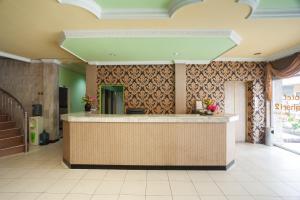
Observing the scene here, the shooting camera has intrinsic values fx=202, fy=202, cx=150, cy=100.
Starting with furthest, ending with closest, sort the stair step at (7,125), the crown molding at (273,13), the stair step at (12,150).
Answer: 1. the stair step at (7,125)
2. the stair step at (12,150)
3. the crown molding at (273,13)

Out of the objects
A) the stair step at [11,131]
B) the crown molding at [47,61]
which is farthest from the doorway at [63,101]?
the stair step at [11,131]

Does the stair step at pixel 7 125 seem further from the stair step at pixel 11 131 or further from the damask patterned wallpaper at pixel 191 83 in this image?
the damask patterned wallpaper at pixel 191 83

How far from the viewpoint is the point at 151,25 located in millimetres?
4070

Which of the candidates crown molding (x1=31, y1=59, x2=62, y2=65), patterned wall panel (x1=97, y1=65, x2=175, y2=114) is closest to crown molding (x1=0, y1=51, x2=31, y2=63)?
crown molding (x1=31, y1=59, x2=62, y2=65)

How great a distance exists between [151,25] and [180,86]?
352 centimetres

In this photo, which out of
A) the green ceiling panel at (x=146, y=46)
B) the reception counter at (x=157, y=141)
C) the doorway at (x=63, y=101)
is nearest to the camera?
the reception counter at (x=157, y=141)

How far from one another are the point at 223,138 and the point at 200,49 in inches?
95.9

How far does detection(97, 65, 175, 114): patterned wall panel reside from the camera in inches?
291

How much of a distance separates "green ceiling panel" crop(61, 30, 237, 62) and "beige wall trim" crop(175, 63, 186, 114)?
3.39 feet

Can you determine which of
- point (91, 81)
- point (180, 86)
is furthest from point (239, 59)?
point (91, 81)

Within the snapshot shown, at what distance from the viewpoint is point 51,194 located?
131 inches

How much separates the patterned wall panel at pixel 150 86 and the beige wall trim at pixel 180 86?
0.15m

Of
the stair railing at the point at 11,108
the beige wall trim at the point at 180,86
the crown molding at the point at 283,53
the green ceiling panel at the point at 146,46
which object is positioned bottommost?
the stair railing at the point at 11,108

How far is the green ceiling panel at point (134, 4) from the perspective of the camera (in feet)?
10.9
